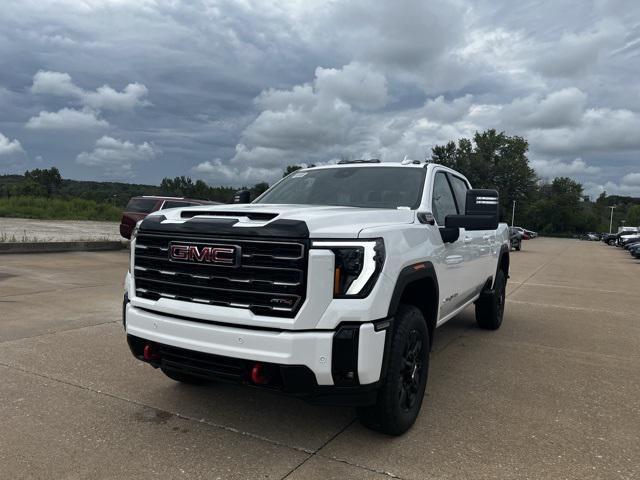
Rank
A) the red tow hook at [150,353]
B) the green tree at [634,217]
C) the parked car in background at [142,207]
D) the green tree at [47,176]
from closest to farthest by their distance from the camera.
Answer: the red tow hook at [150,353] → the parked car in background at [142,207] → the green tree at [47,176] → the green tree at [634,217]

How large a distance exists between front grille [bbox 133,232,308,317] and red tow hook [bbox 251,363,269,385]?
29 cm

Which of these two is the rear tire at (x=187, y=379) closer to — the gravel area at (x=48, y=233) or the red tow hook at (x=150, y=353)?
the red tow hook at (x=150, y=353)

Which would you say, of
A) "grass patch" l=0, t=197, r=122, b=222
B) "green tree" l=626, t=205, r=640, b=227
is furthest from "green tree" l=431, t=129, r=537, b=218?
"green tree" l=626, t=205, r=640, b=227

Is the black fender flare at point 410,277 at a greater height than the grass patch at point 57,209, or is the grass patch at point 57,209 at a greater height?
the black fender flare at point 410,277

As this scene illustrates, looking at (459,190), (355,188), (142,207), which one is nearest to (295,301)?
(355,188)

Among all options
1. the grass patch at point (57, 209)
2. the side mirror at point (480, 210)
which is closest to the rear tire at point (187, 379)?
the side mirror at point (480, 210)

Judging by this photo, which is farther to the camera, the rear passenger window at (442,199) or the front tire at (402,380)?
the rear passenger window at (442,199)

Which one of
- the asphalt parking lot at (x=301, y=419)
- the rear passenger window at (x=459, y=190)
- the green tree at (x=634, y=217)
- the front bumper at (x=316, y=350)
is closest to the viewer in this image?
the front bumper at (x=316, y=350)

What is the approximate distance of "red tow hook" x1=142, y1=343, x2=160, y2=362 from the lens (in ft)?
10.9

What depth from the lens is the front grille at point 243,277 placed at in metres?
2.83

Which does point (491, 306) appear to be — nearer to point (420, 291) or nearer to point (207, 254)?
point (420, 291)

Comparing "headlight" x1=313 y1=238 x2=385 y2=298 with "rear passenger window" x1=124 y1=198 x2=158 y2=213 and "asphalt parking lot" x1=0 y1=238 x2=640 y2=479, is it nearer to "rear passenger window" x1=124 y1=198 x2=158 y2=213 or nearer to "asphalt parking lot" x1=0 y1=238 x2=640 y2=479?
"asphalt parking lot" x1=0 y1=238 x2=640 y2=479

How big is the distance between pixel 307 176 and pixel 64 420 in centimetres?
287

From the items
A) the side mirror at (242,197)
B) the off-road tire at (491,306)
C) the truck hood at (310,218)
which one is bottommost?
the off-road tire at (491,306)
